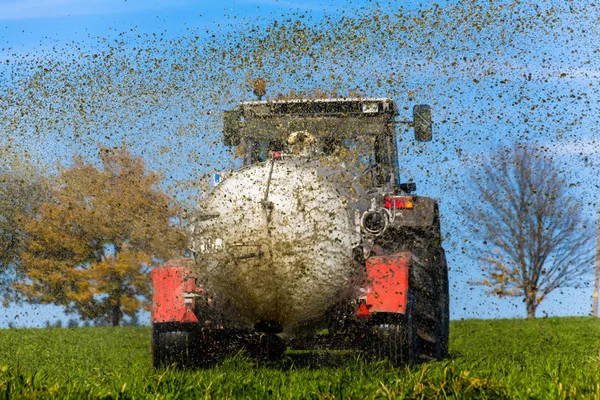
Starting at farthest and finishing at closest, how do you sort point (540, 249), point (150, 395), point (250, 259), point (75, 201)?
point (540, 249) < point (75, 201) < point (250, 259) < point (150, 395)

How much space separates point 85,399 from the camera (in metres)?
5.03

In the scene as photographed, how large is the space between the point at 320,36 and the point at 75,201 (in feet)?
59.9

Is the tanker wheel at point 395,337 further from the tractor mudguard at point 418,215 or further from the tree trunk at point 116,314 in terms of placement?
the tree trunk at point 116,314

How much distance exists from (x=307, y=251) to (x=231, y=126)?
2955 millimetres

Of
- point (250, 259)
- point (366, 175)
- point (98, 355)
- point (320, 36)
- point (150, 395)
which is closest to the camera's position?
point (150, 395)

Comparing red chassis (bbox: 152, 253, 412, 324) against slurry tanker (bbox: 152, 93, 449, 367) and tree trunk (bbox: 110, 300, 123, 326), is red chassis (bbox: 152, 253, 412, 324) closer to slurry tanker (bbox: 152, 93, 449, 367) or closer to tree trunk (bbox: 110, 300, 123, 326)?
slurry tanker (bbox: 152, 93, 449, 367)

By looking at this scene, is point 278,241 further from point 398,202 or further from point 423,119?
point 423,119

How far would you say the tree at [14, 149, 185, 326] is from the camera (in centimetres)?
2566

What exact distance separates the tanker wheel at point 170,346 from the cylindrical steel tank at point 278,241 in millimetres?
1011

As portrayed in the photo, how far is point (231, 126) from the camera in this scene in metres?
9.74

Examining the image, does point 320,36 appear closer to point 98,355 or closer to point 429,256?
point 429,256

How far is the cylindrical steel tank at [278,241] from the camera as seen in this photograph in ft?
23.7

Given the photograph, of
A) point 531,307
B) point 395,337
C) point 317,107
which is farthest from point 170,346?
point 531,307

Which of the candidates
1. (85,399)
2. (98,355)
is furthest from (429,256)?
(98,355)
